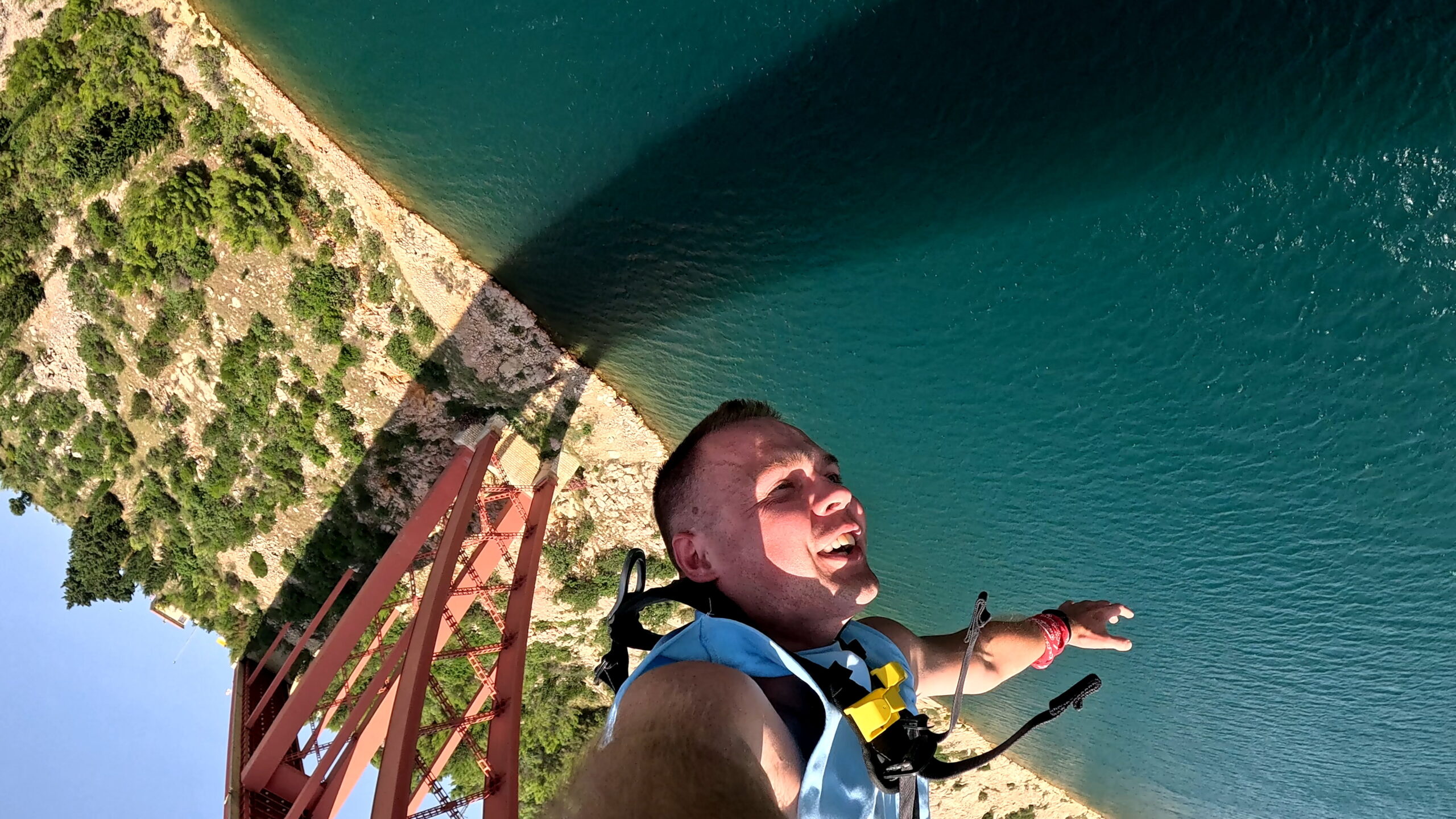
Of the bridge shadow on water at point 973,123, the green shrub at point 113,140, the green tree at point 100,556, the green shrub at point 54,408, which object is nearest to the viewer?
the bridge shadow on water at point 973,123

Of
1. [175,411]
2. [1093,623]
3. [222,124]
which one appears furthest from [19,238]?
[1093,623]

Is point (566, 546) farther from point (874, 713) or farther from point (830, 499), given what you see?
point (874, 713)

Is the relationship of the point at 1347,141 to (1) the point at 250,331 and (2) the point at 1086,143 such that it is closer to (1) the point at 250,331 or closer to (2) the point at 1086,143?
(2) the point at 1086,143

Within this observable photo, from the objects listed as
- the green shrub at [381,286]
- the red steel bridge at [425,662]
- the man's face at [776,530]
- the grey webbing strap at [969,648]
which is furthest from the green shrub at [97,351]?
the grey webbing strap at [969,648]

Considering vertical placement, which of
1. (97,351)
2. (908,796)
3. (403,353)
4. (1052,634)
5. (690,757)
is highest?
(403,353)

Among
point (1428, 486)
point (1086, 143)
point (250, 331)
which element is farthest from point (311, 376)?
point (1428, 486)

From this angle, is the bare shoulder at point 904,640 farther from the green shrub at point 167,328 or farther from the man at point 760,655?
the green shrub at point 167,328

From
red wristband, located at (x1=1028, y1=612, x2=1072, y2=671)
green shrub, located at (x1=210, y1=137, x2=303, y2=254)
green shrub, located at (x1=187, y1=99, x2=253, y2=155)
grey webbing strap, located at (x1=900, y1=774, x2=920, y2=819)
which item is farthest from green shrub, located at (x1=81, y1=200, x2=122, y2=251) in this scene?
grey webbing strap, located at (x1=900, y1=774, x2=920, y2=819)
